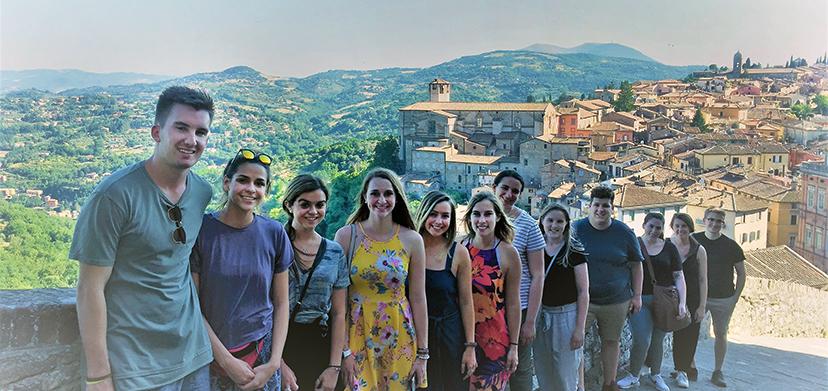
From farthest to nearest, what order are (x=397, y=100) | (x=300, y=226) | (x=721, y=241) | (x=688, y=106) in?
(x=397, y=100) < (x=688, y=106) < (x=721, y=241) < (x=300, y=226)

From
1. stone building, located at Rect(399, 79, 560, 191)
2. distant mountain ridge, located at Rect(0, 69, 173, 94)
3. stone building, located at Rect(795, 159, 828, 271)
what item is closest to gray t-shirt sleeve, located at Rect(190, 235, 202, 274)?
distant mountain ridge, located at Rect(0, 69, 173, 94)

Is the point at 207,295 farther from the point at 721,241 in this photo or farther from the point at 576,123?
the point at 576,123

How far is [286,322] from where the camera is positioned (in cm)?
188

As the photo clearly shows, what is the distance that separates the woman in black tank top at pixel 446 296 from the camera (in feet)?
7.46

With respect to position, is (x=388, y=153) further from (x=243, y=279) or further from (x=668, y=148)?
(x=243, y=279)

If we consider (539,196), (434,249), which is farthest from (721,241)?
(539,196)

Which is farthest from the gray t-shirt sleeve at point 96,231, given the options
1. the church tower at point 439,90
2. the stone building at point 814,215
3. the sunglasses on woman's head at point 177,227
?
the church tower at point 439,90

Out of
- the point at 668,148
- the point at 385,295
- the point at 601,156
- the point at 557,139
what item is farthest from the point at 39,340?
the point at 557,139

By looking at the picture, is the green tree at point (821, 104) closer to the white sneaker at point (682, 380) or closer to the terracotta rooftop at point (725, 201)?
the terracotta rooftop at point (725, 201)

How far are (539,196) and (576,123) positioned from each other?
5.78 m

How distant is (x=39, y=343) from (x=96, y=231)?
519 mm

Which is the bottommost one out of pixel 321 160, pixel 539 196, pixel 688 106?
pixel 539 196

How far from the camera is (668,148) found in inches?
464

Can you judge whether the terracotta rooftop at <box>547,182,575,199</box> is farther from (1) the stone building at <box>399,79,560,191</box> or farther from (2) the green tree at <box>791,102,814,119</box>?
(1) the stone building at <box>399,79,560,191</box>
